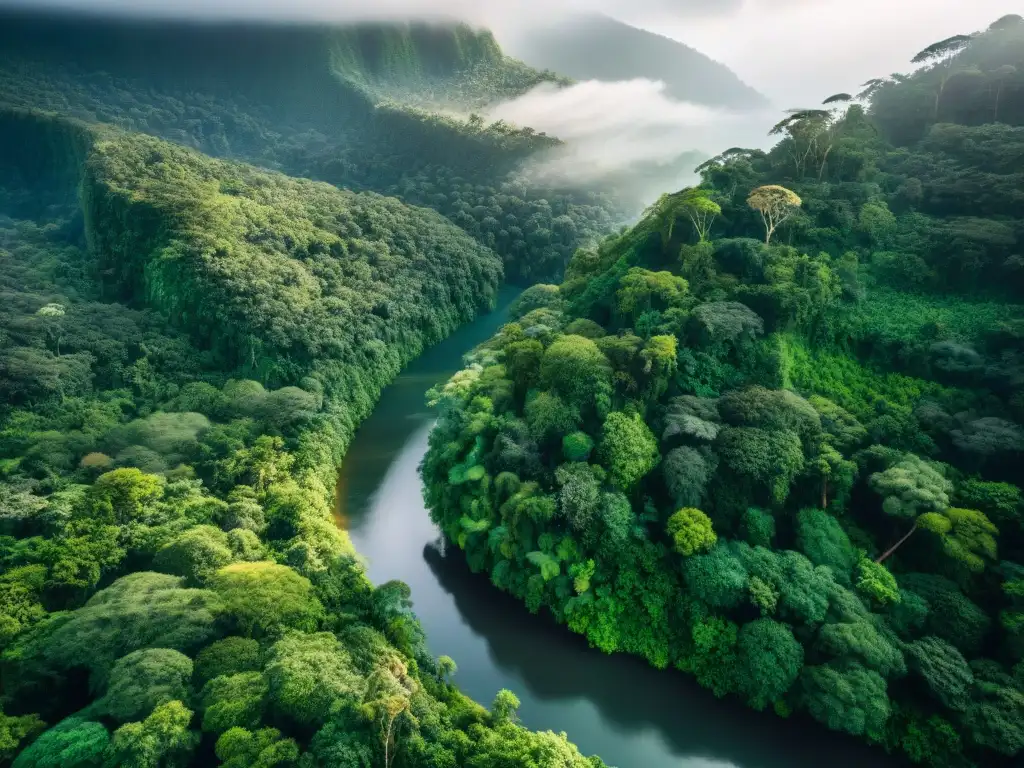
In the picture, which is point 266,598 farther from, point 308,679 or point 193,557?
point 308,679

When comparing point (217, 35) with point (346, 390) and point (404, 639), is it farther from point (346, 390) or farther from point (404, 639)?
point (404, 639)

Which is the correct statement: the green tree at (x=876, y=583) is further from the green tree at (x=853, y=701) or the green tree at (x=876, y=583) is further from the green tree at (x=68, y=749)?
the green tree at (x=68, y=749)

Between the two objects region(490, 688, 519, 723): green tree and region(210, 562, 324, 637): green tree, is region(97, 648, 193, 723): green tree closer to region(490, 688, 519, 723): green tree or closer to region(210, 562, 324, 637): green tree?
region(210, 562, 324, 637): green tree

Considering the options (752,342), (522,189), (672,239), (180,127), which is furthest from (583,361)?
(180,127)

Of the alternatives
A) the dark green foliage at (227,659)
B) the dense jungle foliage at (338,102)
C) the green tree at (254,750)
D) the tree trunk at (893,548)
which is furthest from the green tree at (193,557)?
the dense jungle foliage at (338,102)

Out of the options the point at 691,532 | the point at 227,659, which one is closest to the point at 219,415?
the point at 227,659
